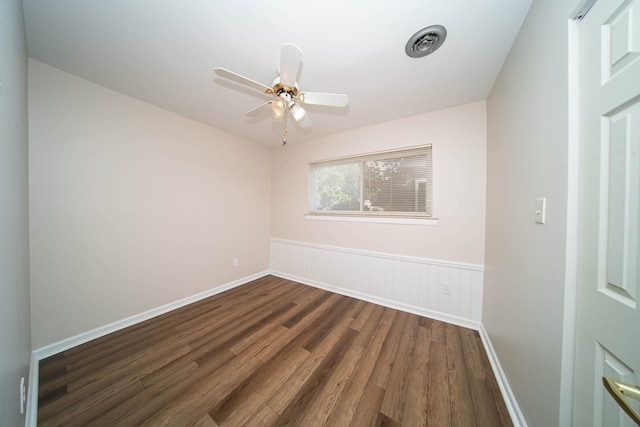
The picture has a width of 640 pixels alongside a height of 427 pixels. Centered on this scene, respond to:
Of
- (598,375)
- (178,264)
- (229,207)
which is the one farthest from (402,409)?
(229,207)

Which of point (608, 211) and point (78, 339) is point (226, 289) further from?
point (608, 211)

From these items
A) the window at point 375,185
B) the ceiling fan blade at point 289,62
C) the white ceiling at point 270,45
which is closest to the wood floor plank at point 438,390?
the window at point 375,185

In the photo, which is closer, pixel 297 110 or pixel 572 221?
pixel 572 221

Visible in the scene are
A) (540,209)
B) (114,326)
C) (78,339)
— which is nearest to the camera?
(540,209)

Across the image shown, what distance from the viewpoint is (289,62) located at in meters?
1.11

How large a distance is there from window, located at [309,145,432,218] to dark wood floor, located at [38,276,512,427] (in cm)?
134

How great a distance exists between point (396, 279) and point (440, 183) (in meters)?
1.25

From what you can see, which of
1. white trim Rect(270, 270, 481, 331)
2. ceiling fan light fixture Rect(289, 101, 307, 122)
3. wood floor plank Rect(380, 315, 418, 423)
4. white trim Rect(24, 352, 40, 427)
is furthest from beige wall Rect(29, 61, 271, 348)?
wood floor plank Rect(380, 315, 418, 423)

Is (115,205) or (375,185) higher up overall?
(375,185)

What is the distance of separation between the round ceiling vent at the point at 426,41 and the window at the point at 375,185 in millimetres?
1057

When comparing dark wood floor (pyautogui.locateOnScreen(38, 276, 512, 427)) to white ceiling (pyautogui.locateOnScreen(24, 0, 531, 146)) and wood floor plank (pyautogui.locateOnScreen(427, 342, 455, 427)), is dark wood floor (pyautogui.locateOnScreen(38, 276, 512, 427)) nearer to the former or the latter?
wood floor plank (pyautogui.locateOnScreen(427, 342, 455, 427))

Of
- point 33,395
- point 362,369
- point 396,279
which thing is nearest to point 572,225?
point 362,369

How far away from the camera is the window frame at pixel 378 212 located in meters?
2.18

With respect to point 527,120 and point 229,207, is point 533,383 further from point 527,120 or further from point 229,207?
point 229,207
